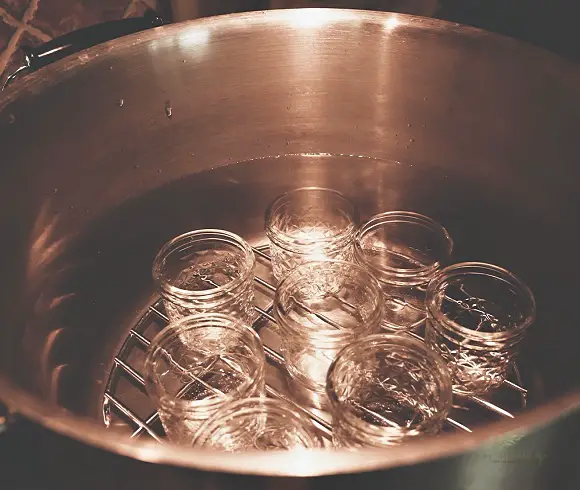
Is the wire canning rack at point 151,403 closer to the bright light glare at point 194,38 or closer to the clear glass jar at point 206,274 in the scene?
the clear glass jar at point 206,274

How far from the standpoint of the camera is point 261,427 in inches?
21.4

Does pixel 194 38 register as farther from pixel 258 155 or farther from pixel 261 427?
pixel 261 427

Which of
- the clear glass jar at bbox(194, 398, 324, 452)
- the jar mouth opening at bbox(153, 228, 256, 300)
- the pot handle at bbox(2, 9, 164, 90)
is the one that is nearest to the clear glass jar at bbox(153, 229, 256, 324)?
the jar mouth opening at bbox(153, 228, 256, 300)

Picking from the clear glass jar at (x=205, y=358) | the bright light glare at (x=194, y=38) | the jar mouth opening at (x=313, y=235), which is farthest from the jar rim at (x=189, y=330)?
the bright light glare at (x=194, y=38)

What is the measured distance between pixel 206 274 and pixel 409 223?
10.2 inches

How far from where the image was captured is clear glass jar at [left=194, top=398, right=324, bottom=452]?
1.74 ft

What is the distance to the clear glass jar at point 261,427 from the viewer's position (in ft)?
1.74

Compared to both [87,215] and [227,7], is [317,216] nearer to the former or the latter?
[87,215]

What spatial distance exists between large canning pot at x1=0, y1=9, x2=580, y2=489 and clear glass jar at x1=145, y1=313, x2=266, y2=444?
2.1 inches

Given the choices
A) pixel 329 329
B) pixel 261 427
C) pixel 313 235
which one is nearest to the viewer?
pixel 261 427

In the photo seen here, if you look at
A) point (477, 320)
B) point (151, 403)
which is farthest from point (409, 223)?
point (151, 403)

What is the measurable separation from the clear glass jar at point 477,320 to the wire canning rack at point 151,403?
0.05ft

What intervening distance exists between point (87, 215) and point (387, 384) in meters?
0.38

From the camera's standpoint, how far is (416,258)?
743 millimetres
